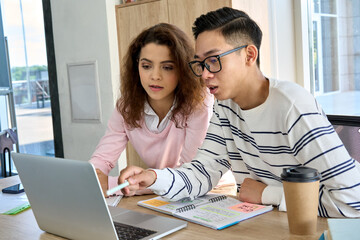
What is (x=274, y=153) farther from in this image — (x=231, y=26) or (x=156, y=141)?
(x=156, y=141)

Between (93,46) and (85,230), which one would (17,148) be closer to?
(93,46)

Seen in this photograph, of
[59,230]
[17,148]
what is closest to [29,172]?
[59,230]

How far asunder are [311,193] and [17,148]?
432 cm

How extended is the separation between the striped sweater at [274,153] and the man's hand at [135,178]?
3cm

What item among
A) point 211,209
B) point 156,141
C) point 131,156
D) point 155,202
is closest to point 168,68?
point 156,141

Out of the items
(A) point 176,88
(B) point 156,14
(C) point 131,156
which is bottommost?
(C) point 131,156

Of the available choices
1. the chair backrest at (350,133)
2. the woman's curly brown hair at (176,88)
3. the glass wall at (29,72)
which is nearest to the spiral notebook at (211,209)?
the chair backrest at (350,133)

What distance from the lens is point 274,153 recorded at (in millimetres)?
1398

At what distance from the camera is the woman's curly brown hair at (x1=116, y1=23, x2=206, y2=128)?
190 cm

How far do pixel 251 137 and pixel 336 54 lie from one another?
1.93m

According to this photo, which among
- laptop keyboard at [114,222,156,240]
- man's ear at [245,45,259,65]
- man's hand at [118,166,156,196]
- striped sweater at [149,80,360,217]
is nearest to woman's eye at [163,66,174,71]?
striped sweater at [149,80,360,217]

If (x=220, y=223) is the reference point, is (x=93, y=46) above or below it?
above

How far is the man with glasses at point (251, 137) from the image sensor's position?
1.21 meters

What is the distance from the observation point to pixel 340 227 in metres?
0.87
